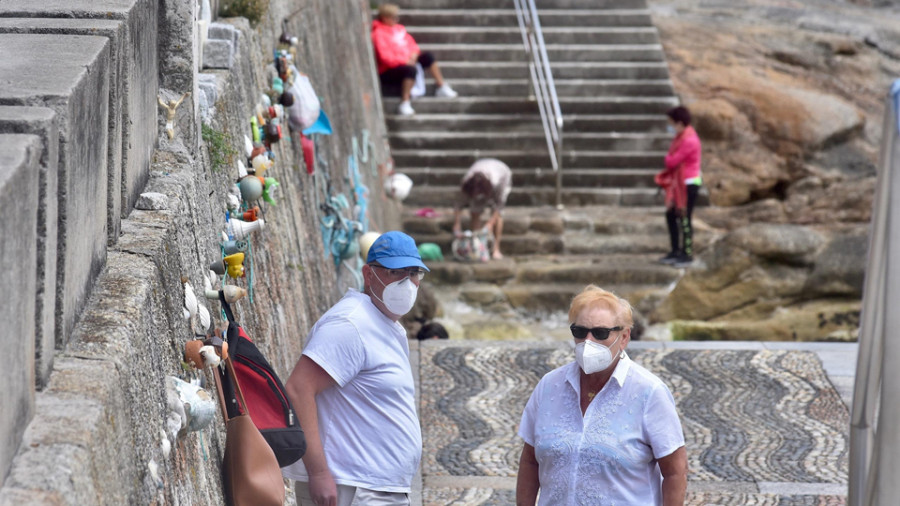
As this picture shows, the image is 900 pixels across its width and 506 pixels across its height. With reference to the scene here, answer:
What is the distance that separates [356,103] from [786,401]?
563cm

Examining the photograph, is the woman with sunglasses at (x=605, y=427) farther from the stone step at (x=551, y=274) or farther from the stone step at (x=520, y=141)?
the stone step at (x=520, y=141)

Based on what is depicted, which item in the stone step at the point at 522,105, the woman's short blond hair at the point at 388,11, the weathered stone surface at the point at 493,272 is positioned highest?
the woman's short blond hair at the point at 388,11

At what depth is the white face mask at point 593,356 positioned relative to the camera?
12.5ft

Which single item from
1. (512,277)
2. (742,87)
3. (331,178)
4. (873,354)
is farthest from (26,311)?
(742,87)

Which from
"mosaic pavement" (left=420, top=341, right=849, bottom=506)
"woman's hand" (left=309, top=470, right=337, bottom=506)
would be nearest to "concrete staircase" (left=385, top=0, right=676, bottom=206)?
"mosaic pavement" (left=420, top=341, right=849, bottom=506)

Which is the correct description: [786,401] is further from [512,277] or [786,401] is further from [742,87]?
[742,87]

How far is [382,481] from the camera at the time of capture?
13.4 ft

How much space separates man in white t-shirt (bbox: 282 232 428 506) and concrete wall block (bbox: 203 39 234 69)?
7.10ft

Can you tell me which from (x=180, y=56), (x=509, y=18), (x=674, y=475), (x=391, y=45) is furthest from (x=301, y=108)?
(x=509, y=18)

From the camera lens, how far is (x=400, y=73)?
48.3 feet

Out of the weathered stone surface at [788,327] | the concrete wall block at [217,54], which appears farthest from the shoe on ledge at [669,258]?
the concrete wall block at [217,54]

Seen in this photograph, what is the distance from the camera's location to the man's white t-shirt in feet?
13.2

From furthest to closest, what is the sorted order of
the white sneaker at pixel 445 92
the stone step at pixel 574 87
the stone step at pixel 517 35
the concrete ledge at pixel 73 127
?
1. the stone step at pixel 517 35
2. the stone step at pixel 574 87
3. the white sneaker at pixel 445 92
4. the concrete ledge at pixel 73 127

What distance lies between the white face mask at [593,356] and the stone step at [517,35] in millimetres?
12100
